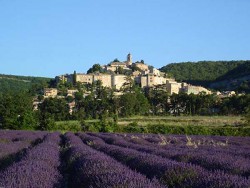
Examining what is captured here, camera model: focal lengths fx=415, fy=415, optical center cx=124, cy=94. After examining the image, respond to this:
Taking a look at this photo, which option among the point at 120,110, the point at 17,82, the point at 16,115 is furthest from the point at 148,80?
the point at 16,115

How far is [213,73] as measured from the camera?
18050 centimetres

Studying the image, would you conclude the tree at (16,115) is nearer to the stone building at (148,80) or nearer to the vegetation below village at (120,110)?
the vegetation below village at (120,110)

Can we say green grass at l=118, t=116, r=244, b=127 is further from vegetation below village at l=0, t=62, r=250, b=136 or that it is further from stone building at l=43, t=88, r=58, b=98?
stone building at l=43, t=88, r=58, b=98

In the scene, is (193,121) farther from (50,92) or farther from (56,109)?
(50,92)

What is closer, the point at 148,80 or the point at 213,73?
the point at 148,80

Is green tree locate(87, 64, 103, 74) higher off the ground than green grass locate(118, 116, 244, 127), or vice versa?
green tree locate(87, 64, 103, 74)

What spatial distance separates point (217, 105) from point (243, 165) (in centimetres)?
8176

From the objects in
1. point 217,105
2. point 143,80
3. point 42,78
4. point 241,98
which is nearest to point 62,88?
point 143,80

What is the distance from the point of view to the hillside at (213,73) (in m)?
152

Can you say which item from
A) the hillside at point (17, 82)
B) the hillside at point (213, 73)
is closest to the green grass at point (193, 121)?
the hillside at point (213, 73)

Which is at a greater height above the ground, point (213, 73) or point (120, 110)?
point (213, 73)

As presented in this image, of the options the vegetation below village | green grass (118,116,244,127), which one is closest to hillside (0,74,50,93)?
the vegetation below village

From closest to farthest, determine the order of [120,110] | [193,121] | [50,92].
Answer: [193,121]
[120,110]
[50,92]

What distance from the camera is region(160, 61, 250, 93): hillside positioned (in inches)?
5965
